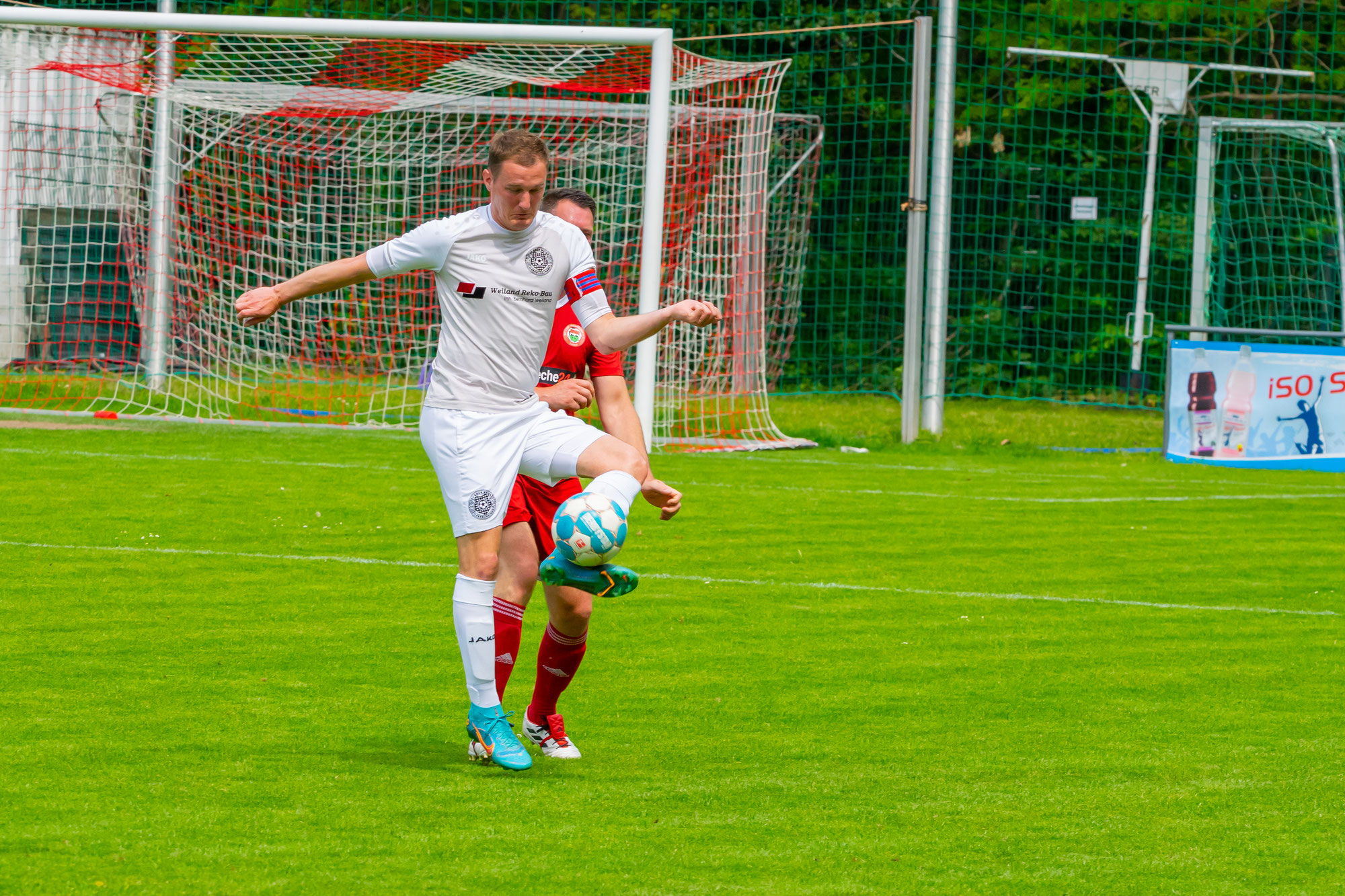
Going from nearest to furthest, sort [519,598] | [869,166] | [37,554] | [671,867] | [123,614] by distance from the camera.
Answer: [671,867] < [519,598] < [123,614] < [37,554] < [869,166]

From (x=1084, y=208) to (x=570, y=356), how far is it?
16.7 meters

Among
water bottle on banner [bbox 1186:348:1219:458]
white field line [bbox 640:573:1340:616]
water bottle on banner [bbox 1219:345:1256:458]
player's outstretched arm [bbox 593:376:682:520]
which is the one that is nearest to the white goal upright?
water bottle on banner [bbox 1186:348:1219:458]

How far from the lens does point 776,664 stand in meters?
6.47

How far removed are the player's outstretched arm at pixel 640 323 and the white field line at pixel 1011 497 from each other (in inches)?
257

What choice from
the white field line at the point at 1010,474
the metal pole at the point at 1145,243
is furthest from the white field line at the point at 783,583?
the metal pole at the point at 1145,243

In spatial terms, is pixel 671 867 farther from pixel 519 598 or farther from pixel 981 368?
pixel 981 368

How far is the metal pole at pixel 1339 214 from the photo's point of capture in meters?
18.9

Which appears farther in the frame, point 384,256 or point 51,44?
point 51,44

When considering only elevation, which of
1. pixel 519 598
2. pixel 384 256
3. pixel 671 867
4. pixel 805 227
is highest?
pixel 805 227

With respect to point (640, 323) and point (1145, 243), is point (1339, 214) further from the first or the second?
point (640, 323)

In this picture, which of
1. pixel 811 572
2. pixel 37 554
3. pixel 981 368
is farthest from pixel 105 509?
pixel 981 368

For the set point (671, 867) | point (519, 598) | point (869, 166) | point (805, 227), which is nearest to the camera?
point (671, 867)

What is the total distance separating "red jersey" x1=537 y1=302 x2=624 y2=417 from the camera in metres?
5.75

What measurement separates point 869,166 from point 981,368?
3.43m
